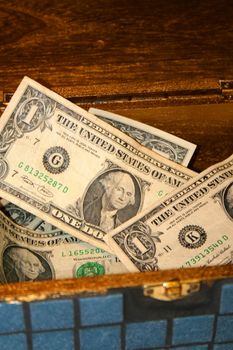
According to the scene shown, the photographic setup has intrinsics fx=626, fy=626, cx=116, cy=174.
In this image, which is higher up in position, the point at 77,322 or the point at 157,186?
the point at 157,186

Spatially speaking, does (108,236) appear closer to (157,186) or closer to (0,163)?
(157,186)

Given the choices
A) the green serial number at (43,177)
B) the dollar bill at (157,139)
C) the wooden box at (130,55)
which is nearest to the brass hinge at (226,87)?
the wooden box at (130,55)

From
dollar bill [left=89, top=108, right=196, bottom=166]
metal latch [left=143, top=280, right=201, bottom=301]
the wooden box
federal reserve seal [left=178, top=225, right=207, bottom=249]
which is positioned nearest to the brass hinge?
the wooden box

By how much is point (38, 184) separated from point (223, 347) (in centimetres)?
55

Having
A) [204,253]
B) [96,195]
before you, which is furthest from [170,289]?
[96,195]

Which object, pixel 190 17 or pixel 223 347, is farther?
pixel 190 17

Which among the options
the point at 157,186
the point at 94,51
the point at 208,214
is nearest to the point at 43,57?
the point at 94,51

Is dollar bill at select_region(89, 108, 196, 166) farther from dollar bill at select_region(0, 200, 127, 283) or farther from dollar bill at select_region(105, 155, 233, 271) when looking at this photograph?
dollar bill at select_region(0, 200, 127, 283)

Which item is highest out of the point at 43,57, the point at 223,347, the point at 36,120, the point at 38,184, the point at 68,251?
the point at 43,57

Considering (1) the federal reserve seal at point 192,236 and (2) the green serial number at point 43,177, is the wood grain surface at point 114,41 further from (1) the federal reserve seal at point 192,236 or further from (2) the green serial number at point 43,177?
(1) the federal reserve seal at point 192,236

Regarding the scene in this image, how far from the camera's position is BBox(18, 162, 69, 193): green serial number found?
4.22 feet

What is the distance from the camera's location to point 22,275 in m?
1.23

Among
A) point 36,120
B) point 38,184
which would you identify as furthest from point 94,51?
point 38,184

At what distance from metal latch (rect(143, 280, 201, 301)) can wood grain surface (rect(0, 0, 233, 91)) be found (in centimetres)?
55
